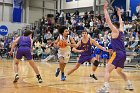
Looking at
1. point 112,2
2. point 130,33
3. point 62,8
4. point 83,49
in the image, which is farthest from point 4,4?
point 83,49

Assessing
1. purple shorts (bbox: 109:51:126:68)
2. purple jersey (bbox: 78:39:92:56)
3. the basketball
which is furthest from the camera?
purple jersey (bbox: 78:39:92:56)

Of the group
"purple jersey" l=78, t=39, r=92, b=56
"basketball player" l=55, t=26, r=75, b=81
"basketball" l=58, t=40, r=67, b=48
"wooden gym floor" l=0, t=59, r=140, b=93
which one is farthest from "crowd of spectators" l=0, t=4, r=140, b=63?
"basketball" l=58, t=40, r=67, b=48

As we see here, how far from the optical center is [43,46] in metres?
27.4

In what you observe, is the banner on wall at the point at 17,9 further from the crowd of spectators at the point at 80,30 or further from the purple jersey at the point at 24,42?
the purple jersey at the point at 24,42

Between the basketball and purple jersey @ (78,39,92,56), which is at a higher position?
the basketball

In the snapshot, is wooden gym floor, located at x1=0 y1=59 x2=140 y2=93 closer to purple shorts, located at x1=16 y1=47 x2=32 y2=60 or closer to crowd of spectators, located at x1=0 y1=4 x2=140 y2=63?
purple shorts, located at x1=16 y1=47 x2=32 y2=60

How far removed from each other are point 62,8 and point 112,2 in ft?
34.8

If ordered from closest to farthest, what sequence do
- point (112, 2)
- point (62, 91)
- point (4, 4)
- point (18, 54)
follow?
point (62, 91), point (18, 54), point (112, 2), point (4, 4)

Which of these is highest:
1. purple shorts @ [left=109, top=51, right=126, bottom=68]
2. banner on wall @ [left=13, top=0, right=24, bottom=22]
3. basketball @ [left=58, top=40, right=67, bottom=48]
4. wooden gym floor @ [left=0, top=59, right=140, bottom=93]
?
banner on wall @ [left=13, top=0, right=24, bottom=22]

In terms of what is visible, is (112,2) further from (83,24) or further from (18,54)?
(18,54)

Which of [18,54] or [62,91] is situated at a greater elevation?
[18,54]

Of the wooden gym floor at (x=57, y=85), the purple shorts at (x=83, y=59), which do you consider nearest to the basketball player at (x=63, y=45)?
the purple shorts at (x=83, y=59)

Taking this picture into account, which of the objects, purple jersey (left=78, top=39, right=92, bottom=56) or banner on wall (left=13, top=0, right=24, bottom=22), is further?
banner on wall (left=13, top=0, right=24, bottom=22)

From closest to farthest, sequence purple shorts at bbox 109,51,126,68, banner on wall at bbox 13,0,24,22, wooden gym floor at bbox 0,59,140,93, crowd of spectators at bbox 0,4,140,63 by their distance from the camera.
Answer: wooden gym floor at bbox 0,59,140,93, purple shorts at bbox 109,51,126,68, crowd of spectators at bbox 0,4,140,63, banner on wall at bbox 13,0,24,22
